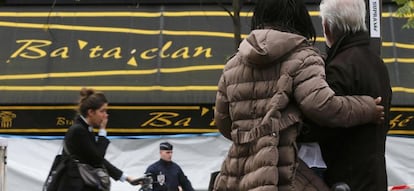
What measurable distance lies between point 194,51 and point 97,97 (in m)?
7.35

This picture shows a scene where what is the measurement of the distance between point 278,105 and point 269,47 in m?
0.28

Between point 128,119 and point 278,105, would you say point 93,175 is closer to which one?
point 278,105

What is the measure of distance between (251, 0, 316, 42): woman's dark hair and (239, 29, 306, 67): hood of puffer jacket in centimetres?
12

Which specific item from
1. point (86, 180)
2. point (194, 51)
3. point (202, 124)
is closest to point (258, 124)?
point (86, 180)

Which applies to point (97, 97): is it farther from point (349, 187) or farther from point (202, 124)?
point (202, 124)

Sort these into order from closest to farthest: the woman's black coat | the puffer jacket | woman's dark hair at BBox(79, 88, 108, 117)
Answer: the puffer jacket, the woman's black coat, woman's dark hair at BBox(79, 88, 108, 117)

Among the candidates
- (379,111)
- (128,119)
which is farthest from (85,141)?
(128,119)

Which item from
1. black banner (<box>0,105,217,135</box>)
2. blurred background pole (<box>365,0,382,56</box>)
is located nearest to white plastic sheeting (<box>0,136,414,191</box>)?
black banner (<box>0,105,217,135</box>)

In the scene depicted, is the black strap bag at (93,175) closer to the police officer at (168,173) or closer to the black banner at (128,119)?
the police officer at (168,173)

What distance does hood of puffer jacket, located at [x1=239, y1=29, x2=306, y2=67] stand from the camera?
371 centimetres

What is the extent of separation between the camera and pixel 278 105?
3.65m

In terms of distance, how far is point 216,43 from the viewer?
1476 centimetres

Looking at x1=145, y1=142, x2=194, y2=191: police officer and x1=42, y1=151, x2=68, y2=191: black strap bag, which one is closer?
x1=42, y1=151, x2=68, y2=191: black strap bag

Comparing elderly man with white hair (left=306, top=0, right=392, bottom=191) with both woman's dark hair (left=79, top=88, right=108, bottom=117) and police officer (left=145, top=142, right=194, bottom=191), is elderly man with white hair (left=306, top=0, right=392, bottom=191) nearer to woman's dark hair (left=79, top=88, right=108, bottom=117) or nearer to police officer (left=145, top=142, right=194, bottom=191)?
woman's dark hair (left=79, top=88, right=108, bottom=117)
